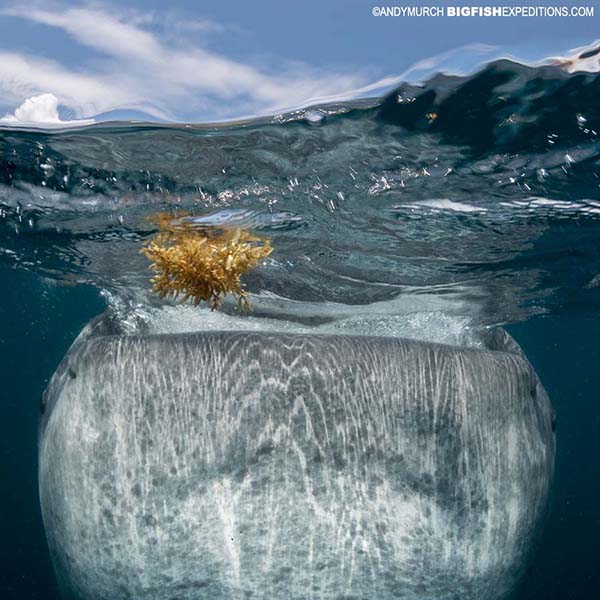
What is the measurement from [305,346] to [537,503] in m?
1.75

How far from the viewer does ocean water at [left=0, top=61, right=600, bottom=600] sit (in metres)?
5.98

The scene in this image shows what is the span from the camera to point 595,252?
11641 mm

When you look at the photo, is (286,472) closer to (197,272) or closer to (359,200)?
(197,272)

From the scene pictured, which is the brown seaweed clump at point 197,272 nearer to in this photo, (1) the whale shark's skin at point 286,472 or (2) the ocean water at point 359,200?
(2) the ocean water at point 359,200

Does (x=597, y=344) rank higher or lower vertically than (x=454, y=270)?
lower

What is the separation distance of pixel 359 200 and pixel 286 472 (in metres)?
5.28

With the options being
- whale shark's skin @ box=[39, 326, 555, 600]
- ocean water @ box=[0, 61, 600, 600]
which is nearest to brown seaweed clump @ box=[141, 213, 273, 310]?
ocean water @ box=[0, 61, 600, 600]

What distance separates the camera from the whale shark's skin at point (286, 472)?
3.13 meters

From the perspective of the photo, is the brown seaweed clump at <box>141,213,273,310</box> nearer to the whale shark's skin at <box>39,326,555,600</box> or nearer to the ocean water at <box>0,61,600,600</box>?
the ocean water at <box>0,61,600,600</box>

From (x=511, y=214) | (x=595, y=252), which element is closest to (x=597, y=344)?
(x=595, y=252)

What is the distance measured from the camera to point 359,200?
7871 millimetres

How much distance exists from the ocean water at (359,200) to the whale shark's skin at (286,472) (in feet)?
4.15

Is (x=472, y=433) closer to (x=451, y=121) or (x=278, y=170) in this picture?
(x=451, y=121)

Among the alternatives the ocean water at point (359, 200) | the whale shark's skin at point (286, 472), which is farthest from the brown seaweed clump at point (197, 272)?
the whale shark's skin at point (286, 472)
